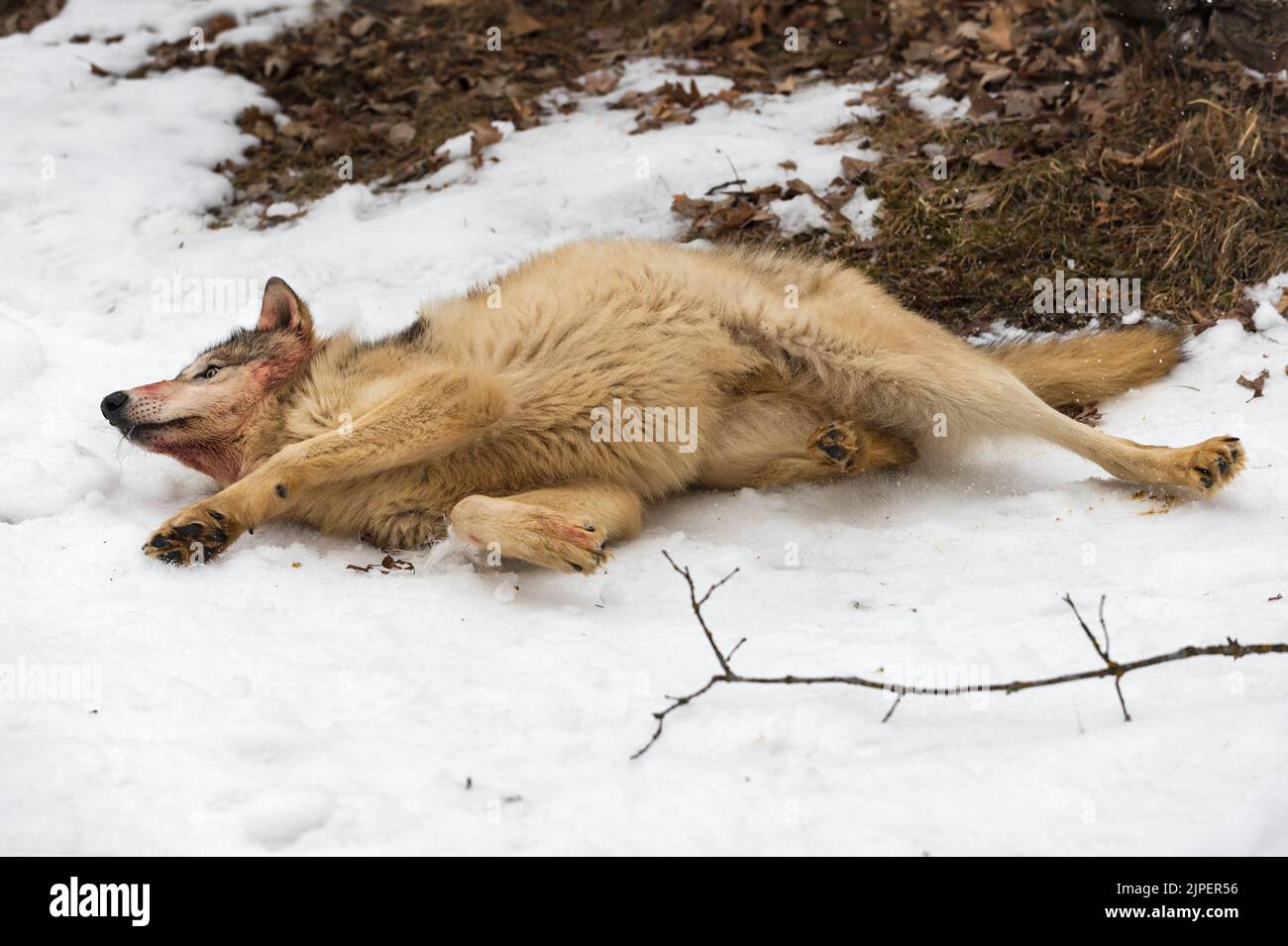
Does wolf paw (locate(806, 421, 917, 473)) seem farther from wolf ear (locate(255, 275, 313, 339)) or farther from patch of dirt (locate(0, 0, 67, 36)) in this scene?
patch of dirt (locate(0, 0, 67, 36))

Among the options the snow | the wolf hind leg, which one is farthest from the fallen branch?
the snow

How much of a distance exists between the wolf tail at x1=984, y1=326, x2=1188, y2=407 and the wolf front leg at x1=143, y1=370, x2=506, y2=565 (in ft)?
8.84

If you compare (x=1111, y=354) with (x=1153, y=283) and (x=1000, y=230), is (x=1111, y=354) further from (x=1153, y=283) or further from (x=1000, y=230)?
(x=1000, y=230)

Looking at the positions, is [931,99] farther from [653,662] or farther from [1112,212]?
[653,662]

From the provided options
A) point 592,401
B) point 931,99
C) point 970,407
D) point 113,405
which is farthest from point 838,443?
point 931,99

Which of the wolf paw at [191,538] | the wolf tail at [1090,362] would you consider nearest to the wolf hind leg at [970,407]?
the wolf tail at [1090,362]

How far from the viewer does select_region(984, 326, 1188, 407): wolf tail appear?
5332 mm

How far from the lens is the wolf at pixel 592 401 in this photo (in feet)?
14.7

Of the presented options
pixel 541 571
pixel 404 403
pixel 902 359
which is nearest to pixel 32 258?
pixel 404 403

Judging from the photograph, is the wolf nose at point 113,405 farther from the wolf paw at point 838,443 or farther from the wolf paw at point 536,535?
the wolf paw at point 838,443

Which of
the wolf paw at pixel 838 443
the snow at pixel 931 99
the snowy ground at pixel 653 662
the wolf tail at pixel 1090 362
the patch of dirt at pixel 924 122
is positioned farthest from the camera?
the snow at pixel 931 99

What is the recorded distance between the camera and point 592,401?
4754mm

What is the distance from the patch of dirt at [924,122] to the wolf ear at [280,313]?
2983 millimetres
